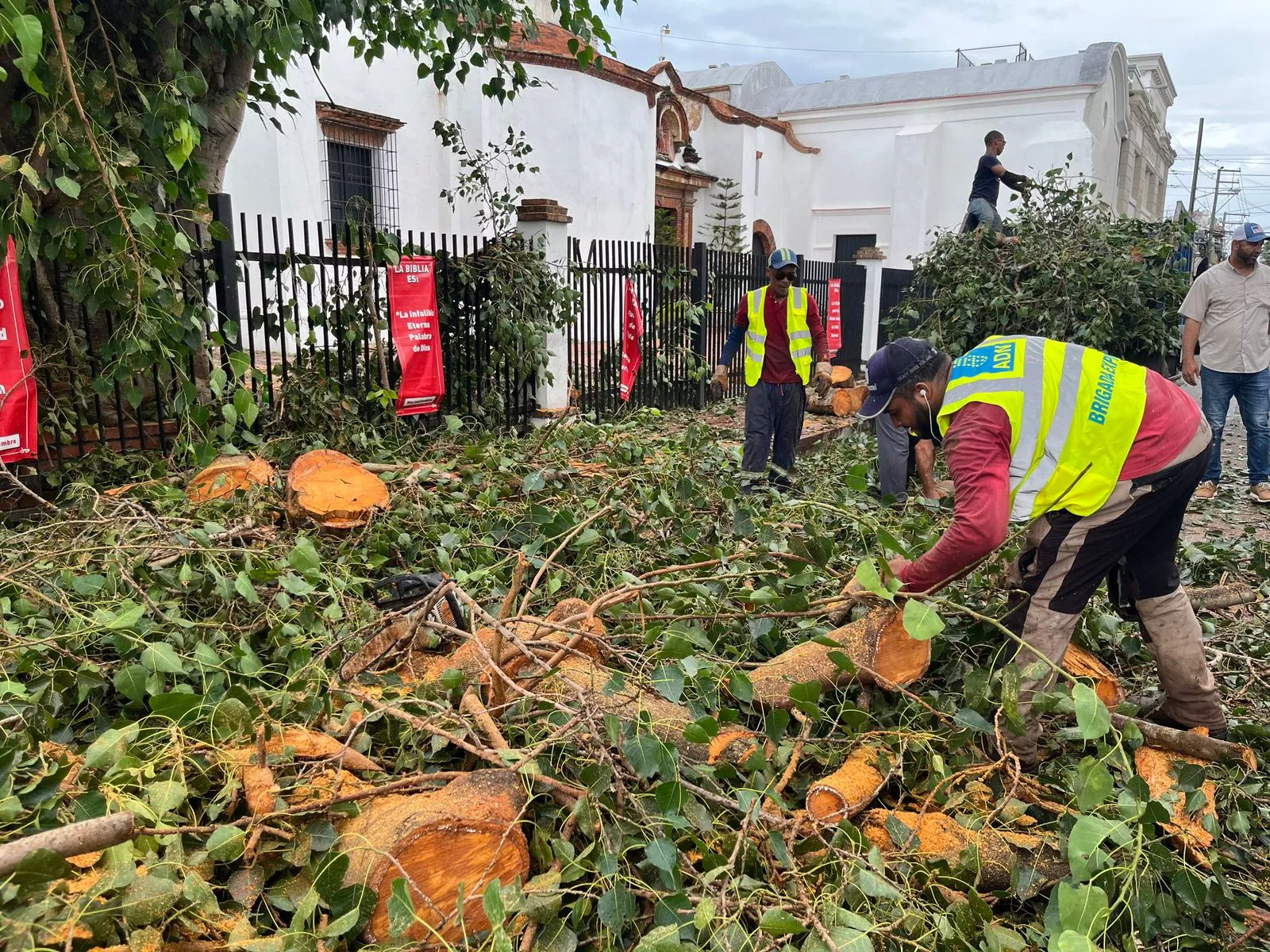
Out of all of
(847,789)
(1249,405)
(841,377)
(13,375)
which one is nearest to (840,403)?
(841,377)

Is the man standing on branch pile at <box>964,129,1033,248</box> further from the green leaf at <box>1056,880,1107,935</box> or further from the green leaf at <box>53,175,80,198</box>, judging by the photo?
the green leaf at <box>1056,880,1107,935</box>

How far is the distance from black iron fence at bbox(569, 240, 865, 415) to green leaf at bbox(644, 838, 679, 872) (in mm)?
6750

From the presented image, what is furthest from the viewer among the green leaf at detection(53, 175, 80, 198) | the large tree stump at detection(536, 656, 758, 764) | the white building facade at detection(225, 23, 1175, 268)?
the white building facade at detection(225, 23, 1175, 268)

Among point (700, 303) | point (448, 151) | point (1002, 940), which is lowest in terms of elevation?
point (1002, 940)

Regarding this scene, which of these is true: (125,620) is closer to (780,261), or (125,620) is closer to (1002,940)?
(1002,940)

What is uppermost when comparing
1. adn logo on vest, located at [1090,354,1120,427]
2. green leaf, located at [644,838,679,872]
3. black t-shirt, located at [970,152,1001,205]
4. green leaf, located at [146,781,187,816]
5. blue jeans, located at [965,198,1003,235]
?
black t-shirt, located at [970,152,1001,205]

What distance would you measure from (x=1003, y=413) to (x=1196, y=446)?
Answer: 736 mm

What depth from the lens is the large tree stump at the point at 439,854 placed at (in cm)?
163

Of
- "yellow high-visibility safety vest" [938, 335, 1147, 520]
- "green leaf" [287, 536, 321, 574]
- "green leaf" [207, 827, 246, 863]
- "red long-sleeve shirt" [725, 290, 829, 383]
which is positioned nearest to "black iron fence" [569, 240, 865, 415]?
"red long-sleeve shirt" [725, 290, 829, 383]

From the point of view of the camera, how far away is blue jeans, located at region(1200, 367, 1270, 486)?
629 cm

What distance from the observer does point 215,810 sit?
70.7 inches

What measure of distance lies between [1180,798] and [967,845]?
2.23 feet

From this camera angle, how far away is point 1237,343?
620 centimetres

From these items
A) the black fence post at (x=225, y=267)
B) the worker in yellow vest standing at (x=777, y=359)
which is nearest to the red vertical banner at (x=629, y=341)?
the worker in yellow vest standing at (x=777, y=359)
